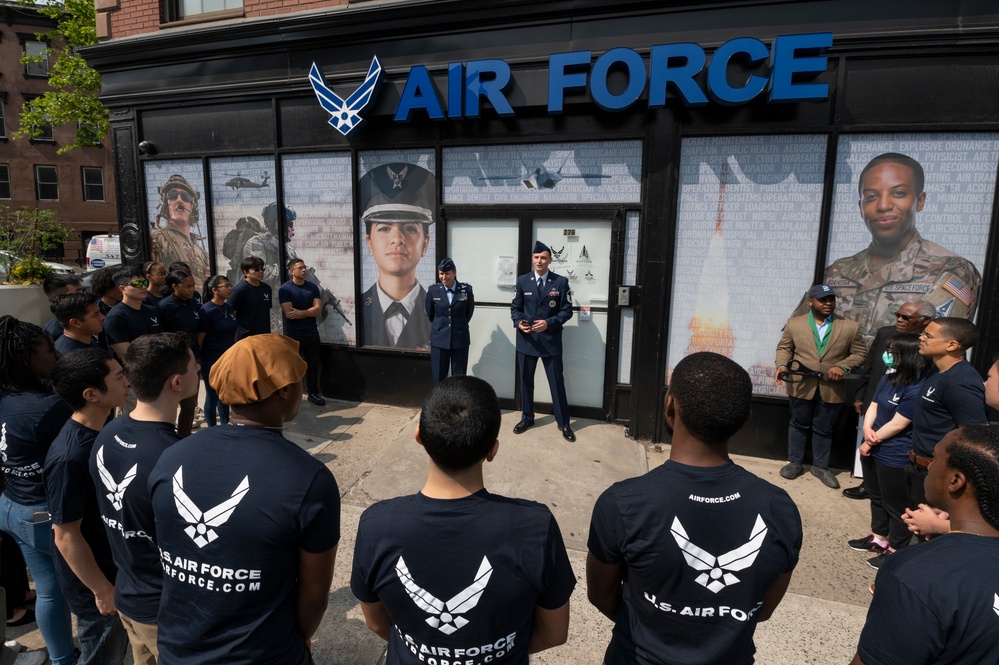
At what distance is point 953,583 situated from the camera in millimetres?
1371

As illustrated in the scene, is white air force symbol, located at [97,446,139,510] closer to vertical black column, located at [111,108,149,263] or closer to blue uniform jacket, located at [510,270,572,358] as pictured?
blue uniform jacket, located at [510,270,572,358]

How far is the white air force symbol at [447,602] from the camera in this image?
1.45 m

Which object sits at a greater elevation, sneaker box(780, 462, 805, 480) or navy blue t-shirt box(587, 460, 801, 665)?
navy blue t-shirt box(587, 460, 801, 665)

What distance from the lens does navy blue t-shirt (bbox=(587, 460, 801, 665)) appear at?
62.7 inches

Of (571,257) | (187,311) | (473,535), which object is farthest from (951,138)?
(187,311)

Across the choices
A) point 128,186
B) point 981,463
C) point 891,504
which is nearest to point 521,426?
point 891,504

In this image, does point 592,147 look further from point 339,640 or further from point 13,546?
point 13,546

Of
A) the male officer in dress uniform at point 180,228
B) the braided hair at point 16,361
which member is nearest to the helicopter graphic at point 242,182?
the male officer in dress uniform at point 180,228

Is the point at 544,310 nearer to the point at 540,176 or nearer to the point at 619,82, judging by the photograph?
the point at 540,176

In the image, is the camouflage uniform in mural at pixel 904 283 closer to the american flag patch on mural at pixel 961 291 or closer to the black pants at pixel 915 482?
the american flag patch on mural at pixel 961 291

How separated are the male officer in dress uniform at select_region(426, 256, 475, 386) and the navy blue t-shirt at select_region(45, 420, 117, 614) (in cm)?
416

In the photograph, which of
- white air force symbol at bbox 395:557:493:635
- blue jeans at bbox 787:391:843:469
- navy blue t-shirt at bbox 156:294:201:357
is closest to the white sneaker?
white air force symbol at bbox 395:557:493:635

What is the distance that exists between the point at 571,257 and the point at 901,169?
136 inches

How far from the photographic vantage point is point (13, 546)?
3.19 m
